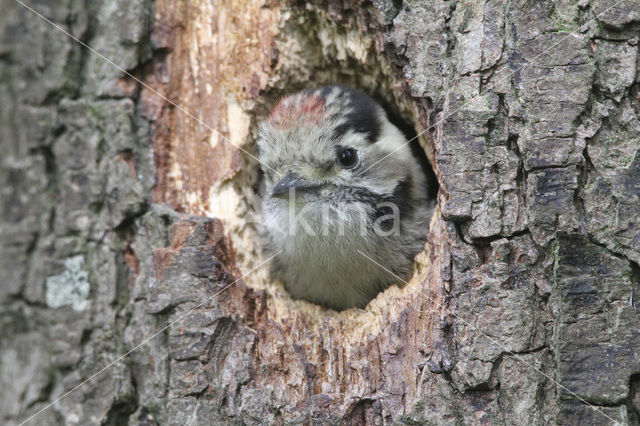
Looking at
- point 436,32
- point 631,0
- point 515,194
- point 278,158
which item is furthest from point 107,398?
point 631,0

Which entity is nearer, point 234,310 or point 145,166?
point 234,310

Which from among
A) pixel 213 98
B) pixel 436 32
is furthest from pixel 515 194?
pixel 213 98

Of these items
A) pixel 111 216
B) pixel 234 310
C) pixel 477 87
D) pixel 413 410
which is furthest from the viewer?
pixel 111 216

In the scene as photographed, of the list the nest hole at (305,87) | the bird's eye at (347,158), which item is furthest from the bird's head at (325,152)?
the nest hole at (305,87)

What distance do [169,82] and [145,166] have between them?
0.51 metres

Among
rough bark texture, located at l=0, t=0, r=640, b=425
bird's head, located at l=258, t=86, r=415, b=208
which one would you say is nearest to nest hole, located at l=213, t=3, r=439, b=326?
rough bark texture, located at l=0, t=0, r=640, b=425

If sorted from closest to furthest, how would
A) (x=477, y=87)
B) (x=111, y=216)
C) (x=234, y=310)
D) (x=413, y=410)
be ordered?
(x=413, y=410)
(x=477, y=87)
(x=234, y=310)
(x=111, y=216)

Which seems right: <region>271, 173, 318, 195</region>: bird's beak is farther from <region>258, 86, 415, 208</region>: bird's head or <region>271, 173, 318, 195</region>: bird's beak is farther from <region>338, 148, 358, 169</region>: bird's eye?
<region>338, 148, 358, 169</region>: bird's eye

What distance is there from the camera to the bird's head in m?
3.34

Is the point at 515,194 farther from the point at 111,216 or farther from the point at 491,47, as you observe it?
the point at 111,216

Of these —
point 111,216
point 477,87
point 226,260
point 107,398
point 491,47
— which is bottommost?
point 107,398

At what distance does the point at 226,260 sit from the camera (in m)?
3.22

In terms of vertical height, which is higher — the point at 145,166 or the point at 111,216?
the point at 145,166

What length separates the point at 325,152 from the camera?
3354 mm
